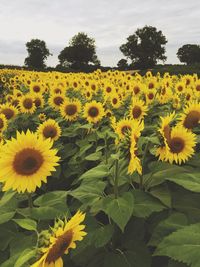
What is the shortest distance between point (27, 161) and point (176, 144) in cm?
125

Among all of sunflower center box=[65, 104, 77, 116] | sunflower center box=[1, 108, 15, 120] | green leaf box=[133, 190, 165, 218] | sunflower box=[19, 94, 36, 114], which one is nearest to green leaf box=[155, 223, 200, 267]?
green leaf box=[133, 190, 165, 218]

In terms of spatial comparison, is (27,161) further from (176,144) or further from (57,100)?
(57,100)

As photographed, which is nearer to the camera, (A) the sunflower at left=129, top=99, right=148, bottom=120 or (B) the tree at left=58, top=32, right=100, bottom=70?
(A) the sunflower at left=129, top=99, right=148, bottom=120

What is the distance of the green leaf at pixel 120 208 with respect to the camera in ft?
9.21

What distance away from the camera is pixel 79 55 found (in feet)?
253

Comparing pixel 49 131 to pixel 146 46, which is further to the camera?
pixel 146 46

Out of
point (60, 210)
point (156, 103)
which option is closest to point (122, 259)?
point (60, 210)

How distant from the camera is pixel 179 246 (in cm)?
222

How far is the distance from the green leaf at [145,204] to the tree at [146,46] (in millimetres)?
77396

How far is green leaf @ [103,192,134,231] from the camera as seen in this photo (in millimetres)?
2809

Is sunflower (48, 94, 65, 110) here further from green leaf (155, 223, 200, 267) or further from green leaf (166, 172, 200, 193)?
green leaf (155, 223, 200, 267)

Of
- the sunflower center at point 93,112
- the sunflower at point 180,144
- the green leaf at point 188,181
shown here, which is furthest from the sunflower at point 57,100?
the green leaf at point 188,181

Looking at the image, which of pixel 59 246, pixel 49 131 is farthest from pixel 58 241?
pixel 49 131

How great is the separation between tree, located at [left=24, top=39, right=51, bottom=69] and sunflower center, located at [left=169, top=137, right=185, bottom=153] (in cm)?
8661
